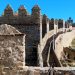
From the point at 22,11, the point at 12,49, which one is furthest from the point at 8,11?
the point at 12,49

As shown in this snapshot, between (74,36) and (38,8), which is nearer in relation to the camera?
(38,8)

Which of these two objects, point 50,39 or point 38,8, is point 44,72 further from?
point 50,39

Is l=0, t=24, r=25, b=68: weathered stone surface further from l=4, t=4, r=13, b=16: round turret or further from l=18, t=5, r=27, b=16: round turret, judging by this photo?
l=4, t=4, r=13, b=16: round turret

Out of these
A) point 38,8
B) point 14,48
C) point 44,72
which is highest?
point 38,8

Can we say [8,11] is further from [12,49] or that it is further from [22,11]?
[12,49]

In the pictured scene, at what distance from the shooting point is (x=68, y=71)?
25.0 feet

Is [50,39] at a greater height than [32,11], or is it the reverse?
[32,11]

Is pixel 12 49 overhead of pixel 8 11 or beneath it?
beneath

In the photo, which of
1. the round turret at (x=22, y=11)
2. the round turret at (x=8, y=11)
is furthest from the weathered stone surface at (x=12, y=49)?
the round turret at (x=8, y=11)

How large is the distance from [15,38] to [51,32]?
26449 millimetres

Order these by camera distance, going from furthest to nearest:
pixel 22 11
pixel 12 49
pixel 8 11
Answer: pixel 8 11 → pixel 22 11 → pixel 12 49

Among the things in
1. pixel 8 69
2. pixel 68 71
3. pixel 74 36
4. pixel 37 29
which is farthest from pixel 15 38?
pixel 74 36

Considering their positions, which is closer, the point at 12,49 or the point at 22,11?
the point at 12,49

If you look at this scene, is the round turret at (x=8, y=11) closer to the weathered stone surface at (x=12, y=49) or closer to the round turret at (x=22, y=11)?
the round turret at (x=22, y=11)
